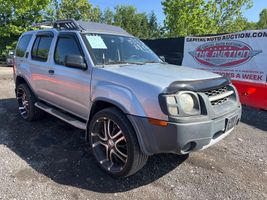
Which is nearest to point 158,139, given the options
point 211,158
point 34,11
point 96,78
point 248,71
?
point 96,78

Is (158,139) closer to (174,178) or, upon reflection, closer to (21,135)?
(174,178)

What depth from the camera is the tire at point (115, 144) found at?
3029mm

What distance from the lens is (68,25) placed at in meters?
4.60

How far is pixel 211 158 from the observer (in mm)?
3994

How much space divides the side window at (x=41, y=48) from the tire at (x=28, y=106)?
80 centimetres

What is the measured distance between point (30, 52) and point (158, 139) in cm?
399

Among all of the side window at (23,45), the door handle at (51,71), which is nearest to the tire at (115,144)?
the door handle at (51,71)

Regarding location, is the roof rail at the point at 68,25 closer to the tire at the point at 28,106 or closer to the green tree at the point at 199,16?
the tire at the point at 28,106

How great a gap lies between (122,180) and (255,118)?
4.09 meters

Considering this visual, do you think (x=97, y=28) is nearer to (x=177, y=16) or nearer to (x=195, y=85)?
(x=195, y=85)

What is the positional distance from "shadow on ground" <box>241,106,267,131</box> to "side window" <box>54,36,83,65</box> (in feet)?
13.4

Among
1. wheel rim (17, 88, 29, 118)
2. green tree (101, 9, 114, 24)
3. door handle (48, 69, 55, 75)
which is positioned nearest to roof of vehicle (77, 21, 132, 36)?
door handle (48, 69, 55, 75)

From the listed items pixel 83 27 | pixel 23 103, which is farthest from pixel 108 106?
pixel 23 103

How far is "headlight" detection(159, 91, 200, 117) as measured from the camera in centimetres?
271
